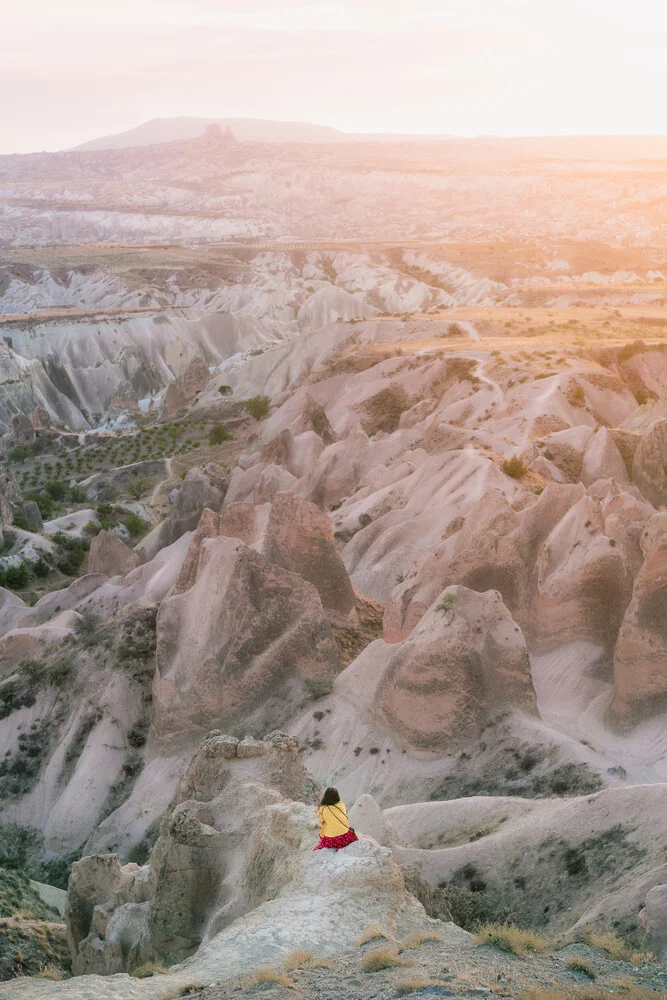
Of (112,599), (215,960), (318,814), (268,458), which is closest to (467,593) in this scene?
(318,814)

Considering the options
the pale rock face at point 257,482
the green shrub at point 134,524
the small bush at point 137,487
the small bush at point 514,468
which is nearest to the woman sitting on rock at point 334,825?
the small bush at point 514,468

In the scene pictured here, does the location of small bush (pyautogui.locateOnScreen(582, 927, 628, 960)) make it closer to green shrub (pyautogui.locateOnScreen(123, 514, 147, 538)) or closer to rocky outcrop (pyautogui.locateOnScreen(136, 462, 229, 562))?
rocky outcrop (pyautogui.locateOnScreen(136, 462, 229, 562))

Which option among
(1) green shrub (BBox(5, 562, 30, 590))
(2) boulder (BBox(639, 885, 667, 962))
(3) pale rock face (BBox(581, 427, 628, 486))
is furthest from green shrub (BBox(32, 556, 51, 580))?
(2) boulder (BBox(639, 885, 667, 962))

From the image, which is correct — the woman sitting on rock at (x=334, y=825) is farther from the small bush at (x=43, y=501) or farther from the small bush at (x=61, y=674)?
the small bush at (x=43, y=501)

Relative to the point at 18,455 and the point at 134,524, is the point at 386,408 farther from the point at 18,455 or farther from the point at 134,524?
the point at 18,455

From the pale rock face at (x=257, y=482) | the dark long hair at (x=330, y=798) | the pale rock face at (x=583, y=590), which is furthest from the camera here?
the pale rock face at (x=257, y=482)

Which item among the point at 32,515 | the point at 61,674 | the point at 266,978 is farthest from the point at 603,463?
the point at 32,515

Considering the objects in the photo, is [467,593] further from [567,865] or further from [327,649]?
[567,865]
